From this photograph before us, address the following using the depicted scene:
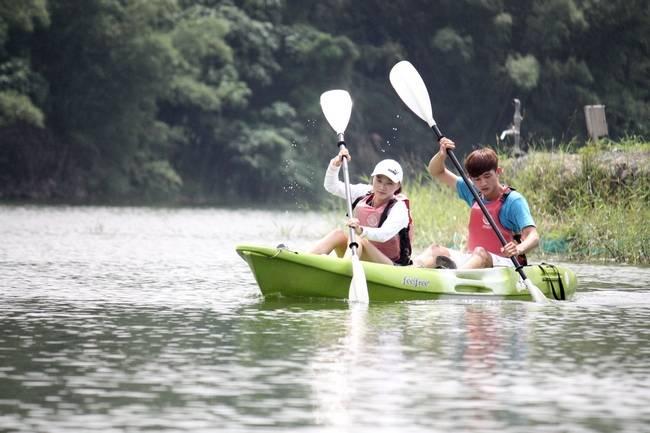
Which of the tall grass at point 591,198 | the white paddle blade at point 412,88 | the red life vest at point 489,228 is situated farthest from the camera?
the tall grass at point 591,198

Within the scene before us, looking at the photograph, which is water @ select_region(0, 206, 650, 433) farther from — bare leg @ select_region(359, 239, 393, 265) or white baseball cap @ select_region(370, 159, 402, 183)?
white baseball cap @ select_region(370, 159, 402, 183)

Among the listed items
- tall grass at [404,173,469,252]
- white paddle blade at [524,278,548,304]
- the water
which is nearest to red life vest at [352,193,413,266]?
the water

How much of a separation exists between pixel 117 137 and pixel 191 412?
3602cm

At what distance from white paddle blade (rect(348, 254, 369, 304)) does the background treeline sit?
27974 mm

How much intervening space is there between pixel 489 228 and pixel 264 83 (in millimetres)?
35555

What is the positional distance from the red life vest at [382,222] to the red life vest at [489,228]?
19.3 inches

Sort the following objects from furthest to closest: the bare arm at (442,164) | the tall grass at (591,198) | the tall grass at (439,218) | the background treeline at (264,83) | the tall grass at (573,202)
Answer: the background treeline at (264,83) < the tall grass at (439,218) < the tall grass at (573,202) < the tall grass at (591,198) < the bare arm at (442,164)

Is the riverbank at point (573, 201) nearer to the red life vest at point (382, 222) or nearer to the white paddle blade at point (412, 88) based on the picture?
the white paddle blade at point (412, 88)

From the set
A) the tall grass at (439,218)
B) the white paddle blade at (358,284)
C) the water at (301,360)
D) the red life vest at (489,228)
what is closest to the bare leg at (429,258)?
the red life vest at (489,228)

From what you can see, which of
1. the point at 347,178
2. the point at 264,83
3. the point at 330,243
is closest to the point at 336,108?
the point at 347,178

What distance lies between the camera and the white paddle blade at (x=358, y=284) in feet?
33.7

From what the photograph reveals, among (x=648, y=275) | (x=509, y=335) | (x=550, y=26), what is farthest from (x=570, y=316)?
(x=550, y=26)

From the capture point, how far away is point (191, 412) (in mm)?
5895

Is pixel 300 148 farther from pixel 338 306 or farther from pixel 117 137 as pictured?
pixel 338 306
